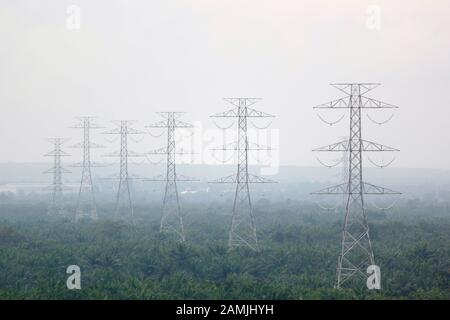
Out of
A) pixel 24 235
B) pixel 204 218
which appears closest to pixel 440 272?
pixel 24 235

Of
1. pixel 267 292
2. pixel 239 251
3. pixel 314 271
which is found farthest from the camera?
pixel 239 251

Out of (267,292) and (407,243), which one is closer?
(267,292)
